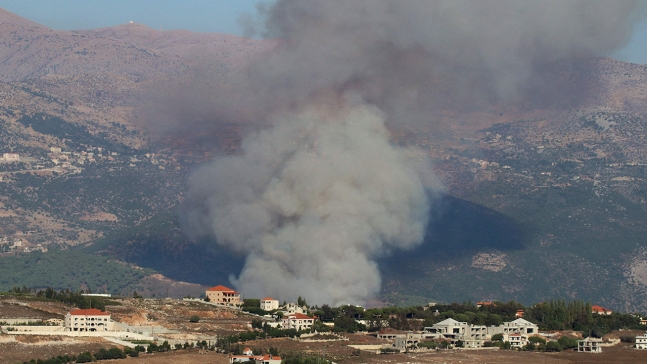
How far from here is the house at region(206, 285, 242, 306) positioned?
121594 millimetres

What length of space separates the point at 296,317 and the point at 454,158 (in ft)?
272

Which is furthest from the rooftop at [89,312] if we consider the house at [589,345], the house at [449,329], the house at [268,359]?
the house at [589,345]

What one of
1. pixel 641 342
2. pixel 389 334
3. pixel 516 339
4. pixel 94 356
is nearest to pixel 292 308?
pixel 389 334

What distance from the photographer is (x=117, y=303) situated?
108000 millimetres

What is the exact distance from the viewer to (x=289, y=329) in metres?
103

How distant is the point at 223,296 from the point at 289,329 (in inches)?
771

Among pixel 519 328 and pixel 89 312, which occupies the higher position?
pixel 519 328

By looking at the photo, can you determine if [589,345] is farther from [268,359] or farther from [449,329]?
[268,359]

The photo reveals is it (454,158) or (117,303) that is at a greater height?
(454,158)

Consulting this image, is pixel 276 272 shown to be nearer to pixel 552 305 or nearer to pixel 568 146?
pixel 552 305

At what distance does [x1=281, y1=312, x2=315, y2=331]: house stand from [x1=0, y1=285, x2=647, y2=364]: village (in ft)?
0.22

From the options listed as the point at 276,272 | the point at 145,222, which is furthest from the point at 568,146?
the point at 276,272

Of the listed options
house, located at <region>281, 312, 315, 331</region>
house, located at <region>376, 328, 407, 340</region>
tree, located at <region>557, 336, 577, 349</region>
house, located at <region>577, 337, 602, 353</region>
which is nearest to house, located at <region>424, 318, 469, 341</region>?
house, located at <region>376, 328, 407, 340</region>

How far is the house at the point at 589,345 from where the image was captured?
103881 millimetres
